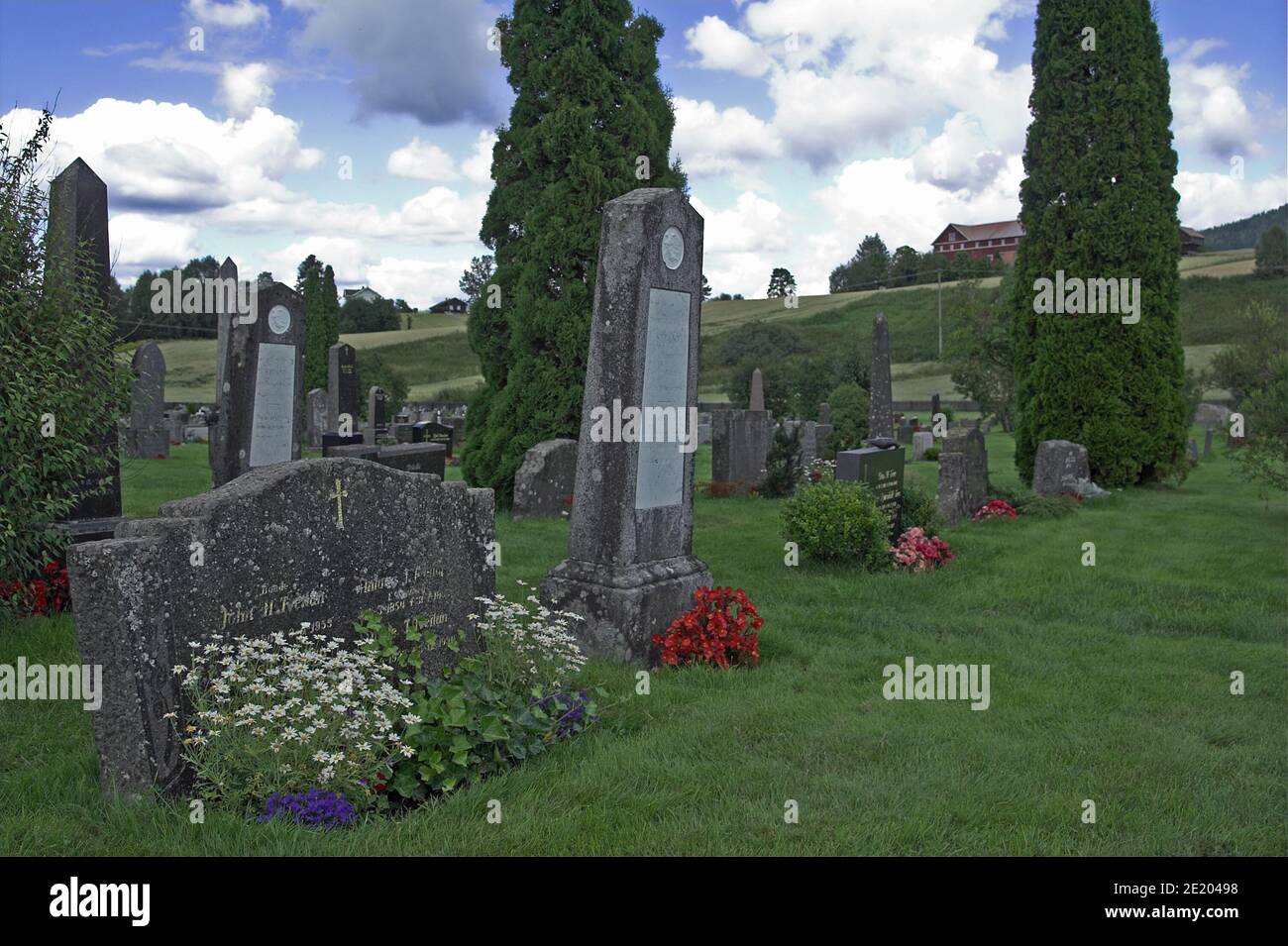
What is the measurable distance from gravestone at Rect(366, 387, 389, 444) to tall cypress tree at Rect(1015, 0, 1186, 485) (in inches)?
668

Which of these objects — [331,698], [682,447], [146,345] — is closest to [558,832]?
[331,698]

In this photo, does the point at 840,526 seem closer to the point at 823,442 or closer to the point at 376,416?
the point at 823,442

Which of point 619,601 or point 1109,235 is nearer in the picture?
point 619,601

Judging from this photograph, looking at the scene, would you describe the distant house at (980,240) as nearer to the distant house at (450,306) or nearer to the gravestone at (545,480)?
the distant house at (450,306)

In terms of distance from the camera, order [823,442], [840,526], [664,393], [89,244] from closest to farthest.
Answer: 1. [664,393]
2. [89,244]
3. [840,526]
4. [823,442]

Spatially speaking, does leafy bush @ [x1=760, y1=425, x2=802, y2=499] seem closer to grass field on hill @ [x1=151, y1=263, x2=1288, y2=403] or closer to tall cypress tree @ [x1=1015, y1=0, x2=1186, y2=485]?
tall cypress tree @ [x1=1015, y1=0, x2=1186, y2=485]

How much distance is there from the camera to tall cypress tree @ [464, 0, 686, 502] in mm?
16094

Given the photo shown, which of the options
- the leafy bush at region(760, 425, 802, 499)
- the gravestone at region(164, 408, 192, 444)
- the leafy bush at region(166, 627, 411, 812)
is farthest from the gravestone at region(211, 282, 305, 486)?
the gravestone at region(164, 408, 192, 444)

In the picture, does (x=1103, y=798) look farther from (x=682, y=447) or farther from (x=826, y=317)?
(x=826, y=317)

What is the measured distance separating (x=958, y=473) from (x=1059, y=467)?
332 centimetres

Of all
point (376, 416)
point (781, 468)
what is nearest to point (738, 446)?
point (781, 468)

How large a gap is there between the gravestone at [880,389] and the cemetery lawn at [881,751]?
797cm

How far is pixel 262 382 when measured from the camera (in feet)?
38.8
